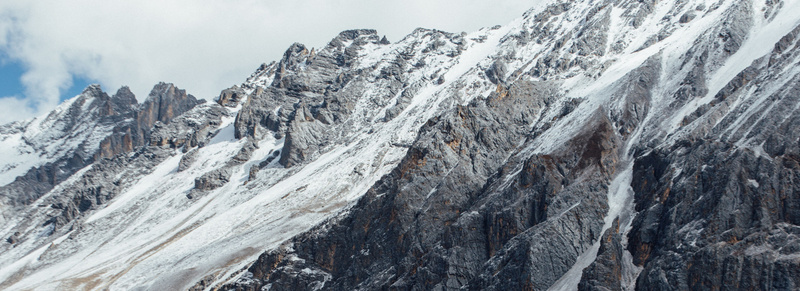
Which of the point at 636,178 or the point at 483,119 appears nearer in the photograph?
the point at 636,178

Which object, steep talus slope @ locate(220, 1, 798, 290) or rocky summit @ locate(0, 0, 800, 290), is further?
rocky summit @ locate(0, 0, 800, 290)

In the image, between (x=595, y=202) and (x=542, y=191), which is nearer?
(x=595, y=202)

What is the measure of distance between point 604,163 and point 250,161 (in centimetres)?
13149

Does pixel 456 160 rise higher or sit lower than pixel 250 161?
lower

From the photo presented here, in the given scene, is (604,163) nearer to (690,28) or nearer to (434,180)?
(434,180)

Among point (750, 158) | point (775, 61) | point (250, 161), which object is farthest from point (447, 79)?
point (750, 158)

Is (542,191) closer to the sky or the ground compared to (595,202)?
closer to the sky

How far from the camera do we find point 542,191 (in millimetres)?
75938

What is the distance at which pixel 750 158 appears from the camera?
5959cm

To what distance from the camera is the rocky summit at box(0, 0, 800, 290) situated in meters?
57.9

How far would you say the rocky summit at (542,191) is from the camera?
190ft

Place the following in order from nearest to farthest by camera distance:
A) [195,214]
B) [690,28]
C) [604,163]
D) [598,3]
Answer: [604,163], [690,28], [195,214], [598,3]

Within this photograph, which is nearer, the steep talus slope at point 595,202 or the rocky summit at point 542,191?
the steep talus slope at point 595,202

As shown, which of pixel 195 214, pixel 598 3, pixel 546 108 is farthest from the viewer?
pixel 598 3
